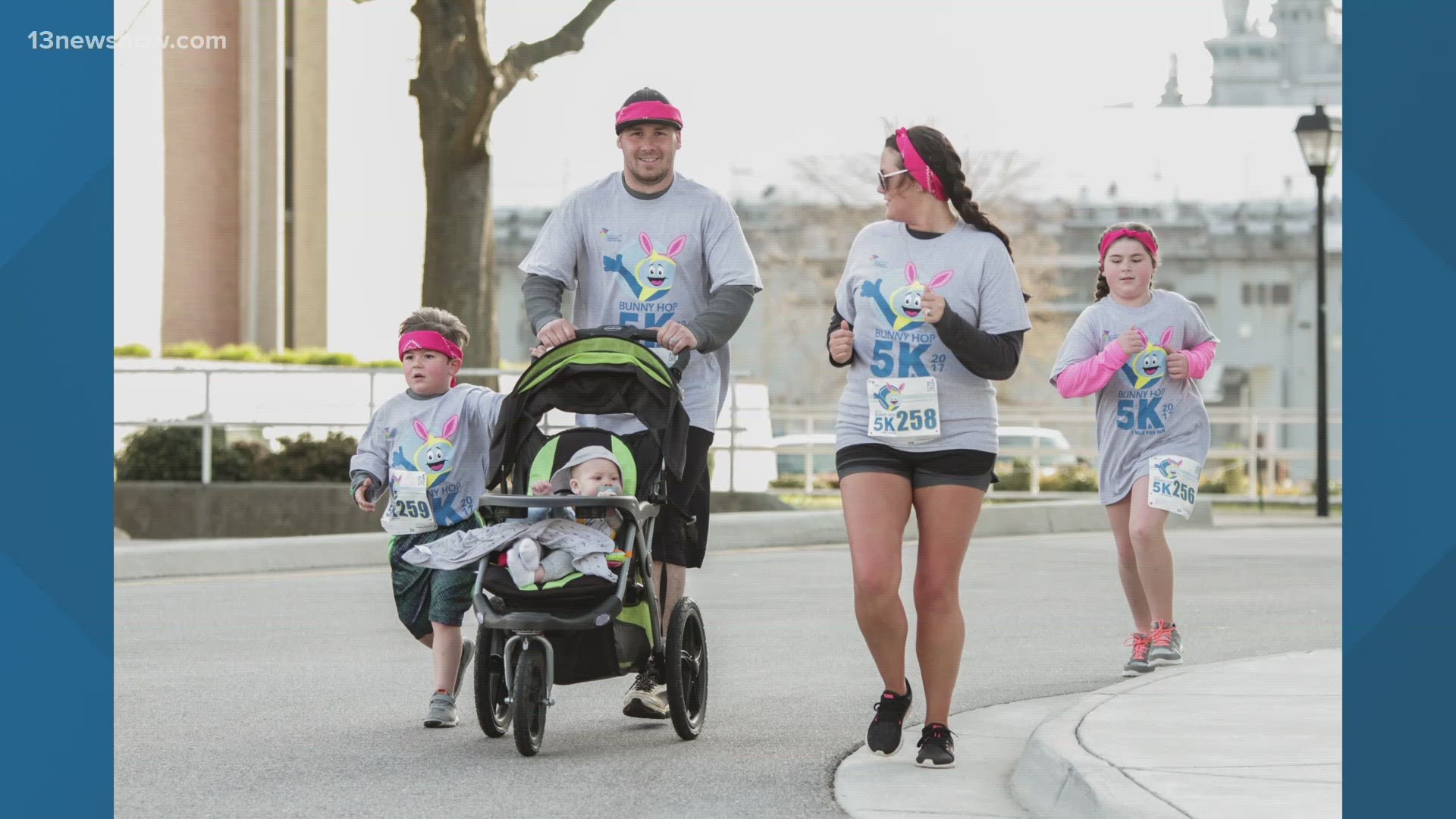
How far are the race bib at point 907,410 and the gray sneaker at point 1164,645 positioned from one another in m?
2.74

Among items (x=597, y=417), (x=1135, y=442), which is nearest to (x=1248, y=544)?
(x=1135, y=442)

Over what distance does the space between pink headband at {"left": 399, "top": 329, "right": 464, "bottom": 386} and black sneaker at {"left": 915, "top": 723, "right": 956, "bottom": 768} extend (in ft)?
7.01

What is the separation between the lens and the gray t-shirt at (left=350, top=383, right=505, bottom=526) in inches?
287

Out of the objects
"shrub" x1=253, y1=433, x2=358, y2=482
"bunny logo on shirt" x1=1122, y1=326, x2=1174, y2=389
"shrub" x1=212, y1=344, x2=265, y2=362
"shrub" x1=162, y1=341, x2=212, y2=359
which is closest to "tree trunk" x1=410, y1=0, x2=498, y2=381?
A: "shrub" x1=253, y1=433, x2=358, y2=482

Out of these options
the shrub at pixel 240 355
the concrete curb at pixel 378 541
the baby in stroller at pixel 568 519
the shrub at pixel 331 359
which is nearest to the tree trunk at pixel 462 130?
the concrete curb at pixel 378 541

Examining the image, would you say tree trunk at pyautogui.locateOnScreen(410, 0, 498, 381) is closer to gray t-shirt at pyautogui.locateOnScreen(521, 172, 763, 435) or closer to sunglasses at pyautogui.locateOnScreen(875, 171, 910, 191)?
gray t-shirt at pyautogui.locateOnScreen(521, 172, 763, 435)

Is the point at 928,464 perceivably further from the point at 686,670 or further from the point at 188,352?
the point at 188,352

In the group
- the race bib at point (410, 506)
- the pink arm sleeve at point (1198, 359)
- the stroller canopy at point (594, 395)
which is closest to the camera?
the stroller canopy at point (594, 395)

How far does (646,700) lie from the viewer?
24.1 ft

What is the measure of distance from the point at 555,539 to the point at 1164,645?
3.24 meters

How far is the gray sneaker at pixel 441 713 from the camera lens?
737 cm

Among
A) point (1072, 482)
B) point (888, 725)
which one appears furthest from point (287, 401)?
point (888, 725)

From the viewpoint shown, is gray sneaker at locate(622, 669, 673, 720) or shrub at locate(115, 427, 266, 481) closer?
gray sneaker at locate(622, 669, 673, 720)

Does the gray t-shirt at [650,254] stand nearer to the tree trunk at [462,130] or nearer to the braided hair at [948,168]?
the braided hair at [948,168]
